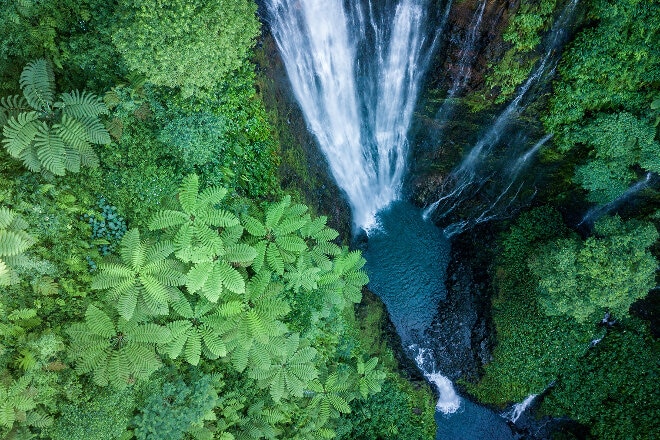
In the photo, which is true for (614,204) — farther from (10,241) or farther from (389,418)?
(10,241)

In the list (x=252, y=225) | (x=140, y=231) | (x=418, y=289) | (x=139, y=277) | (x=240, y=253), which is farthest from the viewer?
(x=418, y=289)

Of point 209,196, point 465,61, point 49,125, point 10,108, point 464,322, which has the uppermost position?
point 10,108

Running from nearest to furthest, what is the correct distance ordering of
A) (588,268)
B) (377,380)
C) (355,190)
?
(588,268) < (377,380) < (355,190)

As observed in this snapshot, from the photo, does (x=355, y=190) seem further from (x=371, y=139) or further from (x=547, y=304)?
(x=547, y=304)

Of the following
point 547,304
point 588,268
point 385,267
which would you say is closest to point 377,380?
point 385,267

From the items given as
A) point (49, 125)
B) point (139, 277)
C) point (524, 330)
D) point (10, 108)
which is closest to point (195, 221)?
point (139, 277)

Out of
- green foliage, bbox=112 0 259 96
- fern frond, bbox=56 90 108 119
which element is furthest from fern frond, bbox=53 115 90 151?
green foliage, bbox=112 0 259 96
